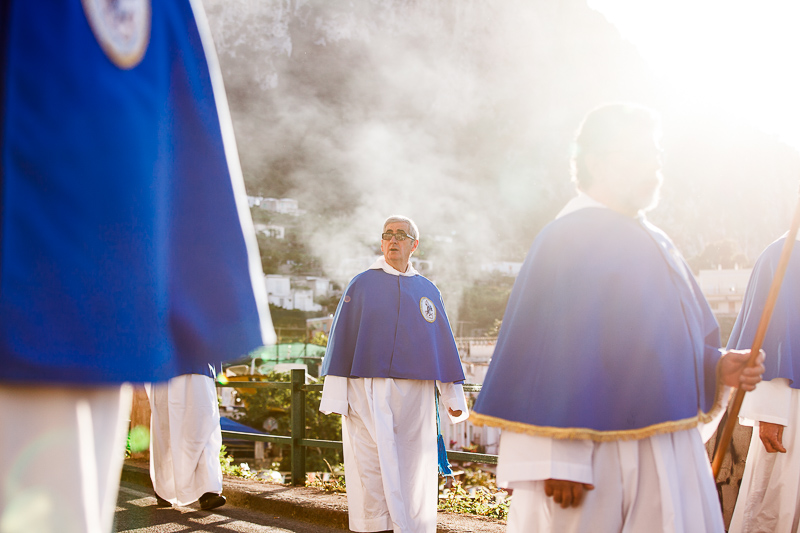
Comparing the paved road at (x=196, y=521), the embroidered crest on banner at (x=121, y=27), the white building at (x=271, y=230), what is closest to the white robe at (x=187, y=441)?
the paved road at (x=196, y=521)

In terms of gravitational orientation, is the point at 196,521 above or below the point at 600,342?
below

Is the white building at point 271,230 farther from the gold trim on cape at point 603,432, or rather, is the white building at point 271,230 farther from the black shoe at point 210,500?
the gold trim on cape at point 603,432

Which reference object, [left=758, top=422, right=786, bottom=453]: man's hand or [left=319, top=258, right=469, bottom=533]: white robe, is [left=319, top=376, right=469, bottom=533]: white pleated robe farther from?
[left=758, top=422, right=786, bottom=453]: man's hand

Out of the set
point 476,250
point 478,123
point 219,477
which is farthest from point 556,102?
point 219,477

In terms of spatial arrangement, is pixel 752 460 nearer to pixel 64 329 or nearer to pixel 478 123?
pixel 64 329

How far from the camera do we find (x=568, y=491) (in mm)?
1875

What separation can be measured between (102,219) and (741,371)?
1886 millimetres

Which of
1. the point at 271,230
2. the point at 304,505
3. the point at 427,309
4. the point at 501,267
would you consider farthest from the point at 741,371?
the point at 501,267

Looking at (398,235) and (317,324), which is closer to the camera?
(398,235)

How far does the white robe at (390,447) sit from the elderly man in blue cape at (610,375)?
6.96 ft

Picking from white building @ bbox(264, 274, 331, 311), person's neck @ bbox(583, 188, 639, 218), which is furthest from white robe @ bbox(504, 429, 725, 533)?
white building @ bbox(264, 274, 331, 311)

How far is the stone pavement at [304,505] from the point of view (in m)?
4.73

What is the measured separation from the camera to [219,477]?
5105mm

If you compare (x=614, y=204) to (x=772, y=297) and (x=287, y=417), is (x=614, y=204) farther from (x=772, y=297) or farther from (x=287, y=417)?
(x=287, y=417)
